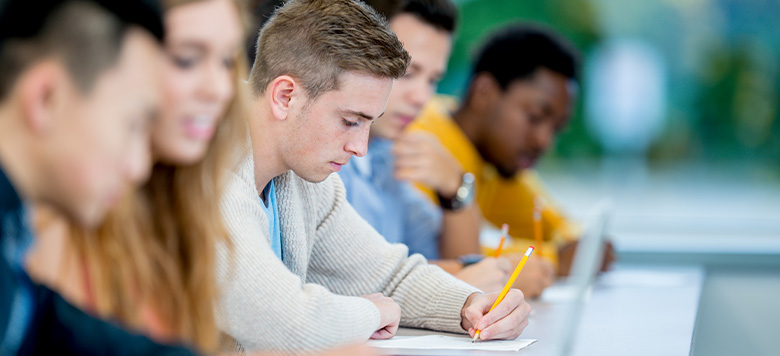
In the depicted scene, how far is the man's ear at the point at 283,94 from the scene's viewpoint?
1192 mm

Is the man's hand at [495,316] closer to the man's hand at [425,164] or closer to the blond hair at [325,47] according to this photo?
the blond hair at [325,47]

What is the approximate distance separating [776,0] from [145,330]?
2902mm

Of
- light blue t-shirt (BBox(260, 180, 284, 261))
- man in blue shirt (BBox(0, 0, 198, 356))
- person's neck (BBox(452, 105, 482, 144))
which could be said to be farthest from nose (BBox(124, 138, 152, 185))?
person's neck (BBox(452, 105, 482, 144))

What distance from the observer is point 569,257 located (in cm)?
225

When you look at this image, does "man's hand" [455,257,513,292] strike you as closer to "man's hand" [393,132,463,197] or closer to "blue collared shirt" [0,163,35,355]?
"man's hand" [393,132,463,197]

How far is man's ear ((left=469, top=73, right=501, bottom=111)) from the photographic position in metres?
2.41

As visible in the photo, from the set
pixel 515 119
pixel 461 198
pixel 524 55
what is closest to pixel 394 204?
pixel 461 198

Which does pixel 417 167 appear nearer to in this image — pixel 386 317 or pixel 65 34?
pixel 386 317

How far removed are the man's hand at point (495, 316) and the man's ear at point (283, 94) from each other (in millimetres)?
362

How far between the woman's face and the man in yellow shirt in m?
1.52

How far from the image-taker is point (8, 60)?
623 millimetres

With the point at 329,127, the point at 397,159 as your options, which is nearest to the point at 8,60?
the point at 329,127

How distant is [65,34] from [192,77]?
12 centimetres

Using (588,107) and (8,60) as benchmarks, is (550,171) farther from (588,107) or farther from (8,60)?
(8,60)
